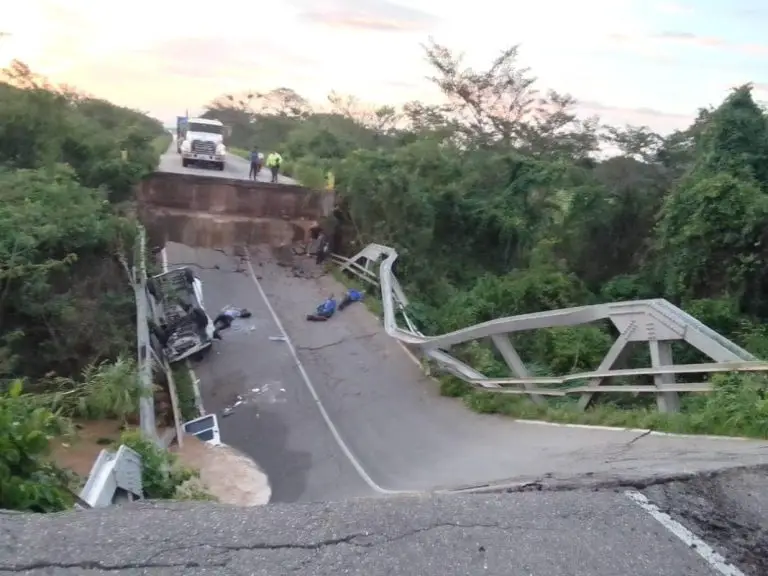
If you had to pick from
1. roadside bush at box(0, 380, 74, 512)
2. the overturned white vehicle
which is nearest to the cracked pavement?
the overturned white vehicle

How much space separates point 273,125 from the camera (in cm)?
6475

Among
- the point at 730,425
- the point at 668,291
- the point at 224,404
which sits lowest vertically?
the point at 224,404

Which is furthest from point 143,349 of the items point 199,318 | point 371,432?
point 371,432

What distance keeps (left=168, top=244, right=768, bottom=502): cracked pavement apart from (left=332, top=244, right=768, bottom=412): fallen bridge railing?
680mm

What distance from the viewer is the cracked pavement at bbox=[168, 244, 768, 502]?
6.90 metres

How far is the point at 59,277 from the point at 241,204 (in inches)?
464

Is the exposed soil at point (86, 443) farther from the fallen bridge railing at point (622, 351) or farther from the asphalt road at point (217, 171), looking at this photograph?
the asphalt road at point (217, 171)

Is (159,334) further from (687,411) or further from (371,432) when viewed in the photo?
(687,411)

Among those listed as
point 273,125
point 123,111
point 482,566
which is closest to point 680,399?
point 482,566

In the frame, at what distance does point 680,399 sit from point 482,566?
20.5 feet

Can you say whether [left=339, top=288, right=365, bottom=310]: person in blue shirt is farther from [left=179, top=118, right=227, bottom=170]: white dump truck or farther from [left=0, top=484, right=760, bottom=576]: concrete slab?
[left=179, top=118, right=227, bottom=170]: white dump truck

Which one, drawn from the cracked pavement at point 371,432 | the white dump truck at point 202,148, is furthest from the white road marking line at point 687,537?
the white dump truck at point 202,148

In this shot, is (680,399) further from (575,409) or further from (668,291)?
(668,291)

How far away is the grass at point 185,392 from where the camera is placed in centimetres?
1406
